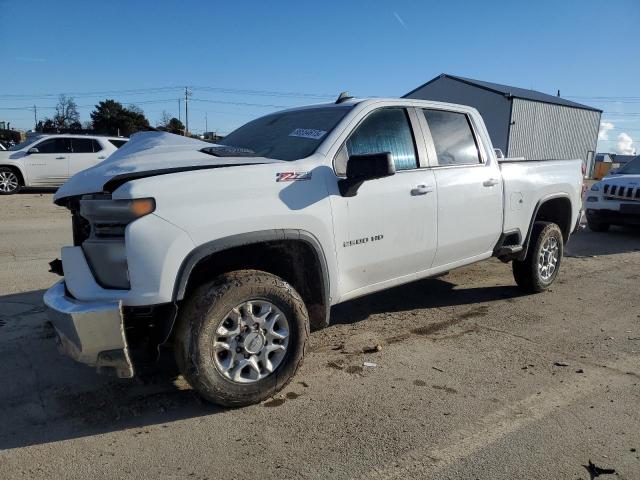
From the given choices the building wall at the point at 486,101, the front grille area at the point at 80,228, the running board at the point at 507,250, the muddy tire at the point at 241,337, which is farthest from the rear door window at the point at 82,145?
the building wall at the point at 486,101

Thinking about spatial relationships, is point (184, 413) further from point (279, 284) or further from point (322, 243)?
point (322, 243)

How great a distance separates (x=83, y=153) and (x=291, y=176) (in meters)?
14.2

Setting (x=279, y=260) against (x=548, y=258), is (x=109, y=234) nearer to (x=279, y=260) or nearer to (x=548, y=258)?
(x=279, y=260)

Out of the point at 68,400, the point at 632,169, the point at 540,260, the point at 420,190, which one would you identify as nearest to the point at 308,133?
the point at 420,190

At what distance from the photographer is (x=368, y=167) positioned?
3430 mm

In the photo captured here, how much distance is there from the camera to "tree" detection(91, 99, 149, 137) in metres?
50.5

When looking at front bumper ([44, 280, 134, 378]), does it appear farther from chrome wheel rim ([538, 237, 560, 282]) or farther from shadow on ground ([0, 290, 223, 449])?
chrome wheel rim ([538, 237, 560, 282])

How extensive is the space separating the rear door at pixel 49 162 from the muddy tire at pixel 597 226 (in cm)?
1394

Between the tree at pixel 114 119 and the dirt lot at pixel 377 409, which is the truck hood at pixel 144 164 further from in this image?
the tree at pixel 114 119

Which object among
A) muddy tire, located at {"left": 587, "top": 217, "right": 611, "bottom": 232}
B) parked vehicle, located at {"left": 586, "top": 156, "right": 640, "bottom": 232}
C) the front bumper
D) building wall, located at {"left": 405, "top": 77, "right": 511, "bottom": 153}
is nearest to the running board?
the front bumper

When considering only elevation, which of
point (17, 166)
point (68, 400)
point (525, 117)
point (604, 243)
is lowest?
point (68, 400)

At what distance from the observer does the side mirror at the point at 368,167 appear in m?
3.41

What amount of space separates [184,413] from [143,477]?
64 cm

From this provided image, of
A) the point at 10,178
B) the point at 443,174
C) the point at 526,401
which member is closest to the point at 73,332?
the point at 526,401
